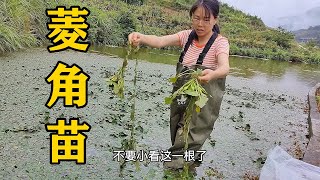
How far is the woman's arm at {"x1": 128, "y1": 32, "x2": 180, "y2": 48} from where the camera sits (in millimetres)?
2797

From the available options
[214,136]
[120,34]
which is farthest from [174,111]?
[120,34]

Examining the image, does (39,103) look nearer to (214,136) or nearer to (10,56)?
(214,136)

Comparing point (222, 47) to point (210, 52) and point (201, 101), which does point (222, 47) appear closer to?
point (210, 52)

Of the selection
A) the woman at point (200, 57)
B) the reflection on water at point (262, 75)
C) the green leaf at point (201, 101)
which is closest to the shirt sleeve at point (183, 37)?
the woman at point (200, 57)

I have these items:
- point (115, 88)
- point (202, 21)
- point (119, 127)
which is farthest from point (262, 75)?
point (115, 88)

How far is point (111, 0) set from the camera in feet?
95.1

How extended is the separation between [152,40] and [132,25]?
629 inches

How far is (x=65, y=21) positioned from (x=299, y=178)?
144 inches

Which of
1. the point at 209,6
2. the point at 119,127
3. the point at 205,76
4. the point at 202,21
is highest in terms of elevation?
the point at 209,6

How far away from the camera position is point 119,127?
480 centimetres

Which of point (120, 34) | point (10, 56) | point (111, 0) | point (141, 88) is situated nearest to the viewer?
point (141, 88)

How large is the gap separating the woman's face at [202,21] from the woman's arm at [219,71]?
0.80ft

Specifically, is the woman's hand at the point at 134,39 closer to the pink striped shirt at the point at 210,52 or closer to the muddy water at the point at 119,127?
the pink striped shirt at the point at 210,52

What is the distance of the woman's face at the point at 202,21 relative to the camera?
2850 mm
